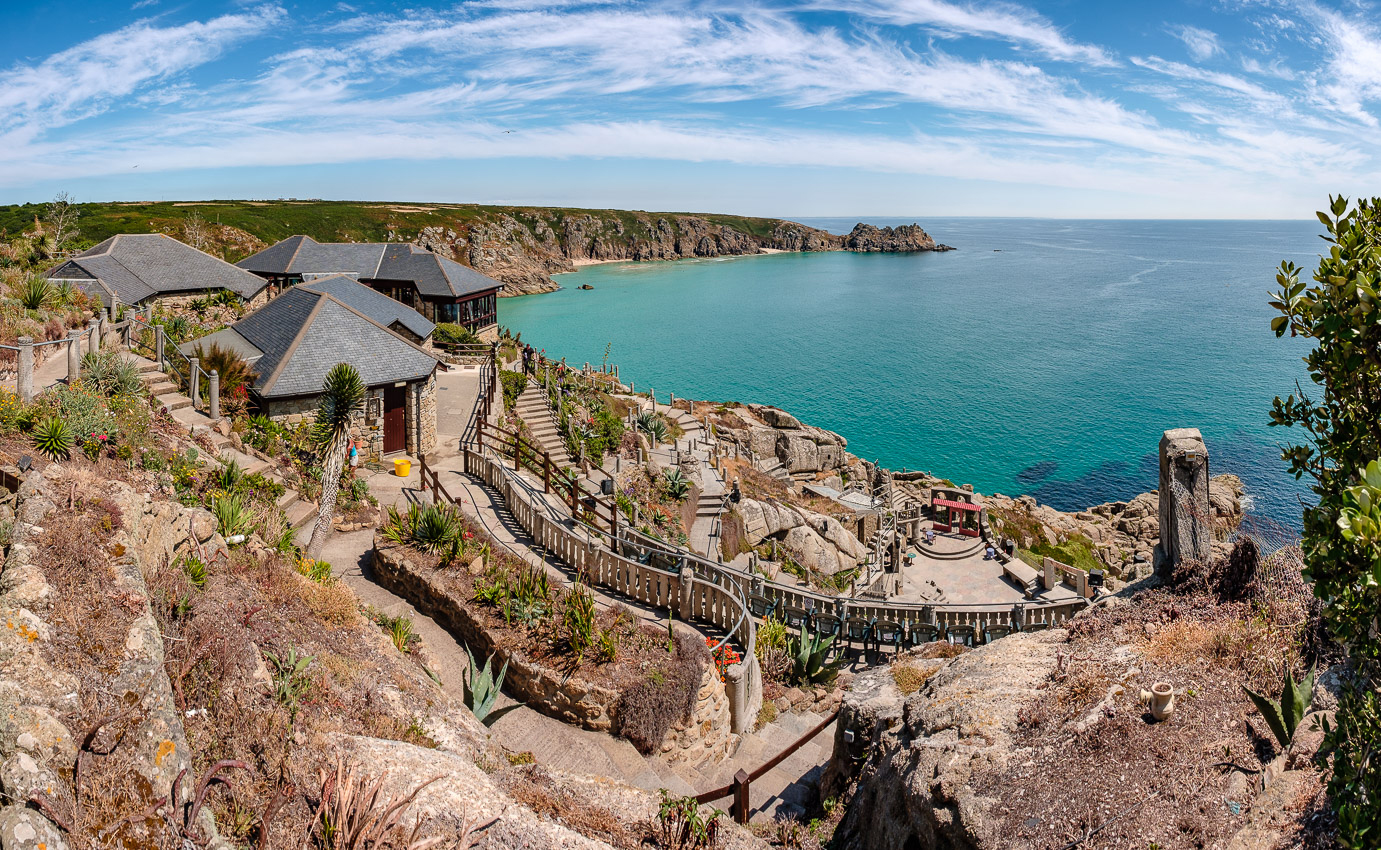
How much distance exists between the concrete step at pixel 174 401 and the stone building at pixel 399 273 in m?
23.5

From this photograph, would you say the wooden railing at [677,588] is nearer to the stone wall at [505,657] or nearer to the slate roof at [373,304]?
the stone wall at [505,657]

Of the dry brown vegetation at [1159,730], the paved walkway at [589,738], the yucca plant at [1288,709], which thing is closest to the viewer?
the dry brown vegetation at [1159,730]

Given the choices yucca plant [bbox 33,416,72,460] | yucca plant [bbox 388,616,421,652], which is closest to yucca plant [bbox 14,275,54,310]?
yucca plant [bbox 33,416,72,460]

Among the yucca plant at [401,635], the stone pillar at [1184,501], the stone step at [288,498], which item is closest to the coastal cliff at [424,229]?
the stone step at [288,498]

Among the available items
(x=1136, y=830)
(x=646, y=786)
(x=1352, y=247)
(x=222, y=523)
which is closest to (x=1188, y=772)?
(x=1136, y=830)

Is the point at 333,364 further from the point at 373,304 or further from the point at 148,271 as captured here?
the point at 148,271

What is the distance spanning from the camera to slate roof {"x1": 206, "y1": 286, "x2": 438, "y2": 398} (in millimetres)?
22344

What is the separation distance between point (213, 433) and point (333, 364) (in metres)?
4.46

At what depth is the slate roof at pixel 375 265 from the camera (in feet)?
148

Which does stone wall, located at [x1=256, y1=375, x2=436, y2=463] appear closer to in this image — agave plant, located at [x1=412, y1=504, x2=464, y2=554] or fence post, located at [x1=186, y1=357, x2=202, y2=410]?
fence post, located at [x1=186, y1=357, x2=202, y2=410]

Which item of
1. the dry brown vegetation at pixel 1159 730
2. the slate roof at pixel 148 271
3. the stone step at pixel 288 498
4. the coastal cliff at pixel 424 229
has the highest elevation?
the coastal cliff at pixel 424 229

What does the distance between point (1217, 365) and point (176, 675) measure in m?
86.8

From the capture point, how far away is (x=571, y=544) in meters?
14.8

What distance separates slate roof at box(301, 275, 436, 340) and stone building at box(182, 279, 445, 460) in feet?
18.5
